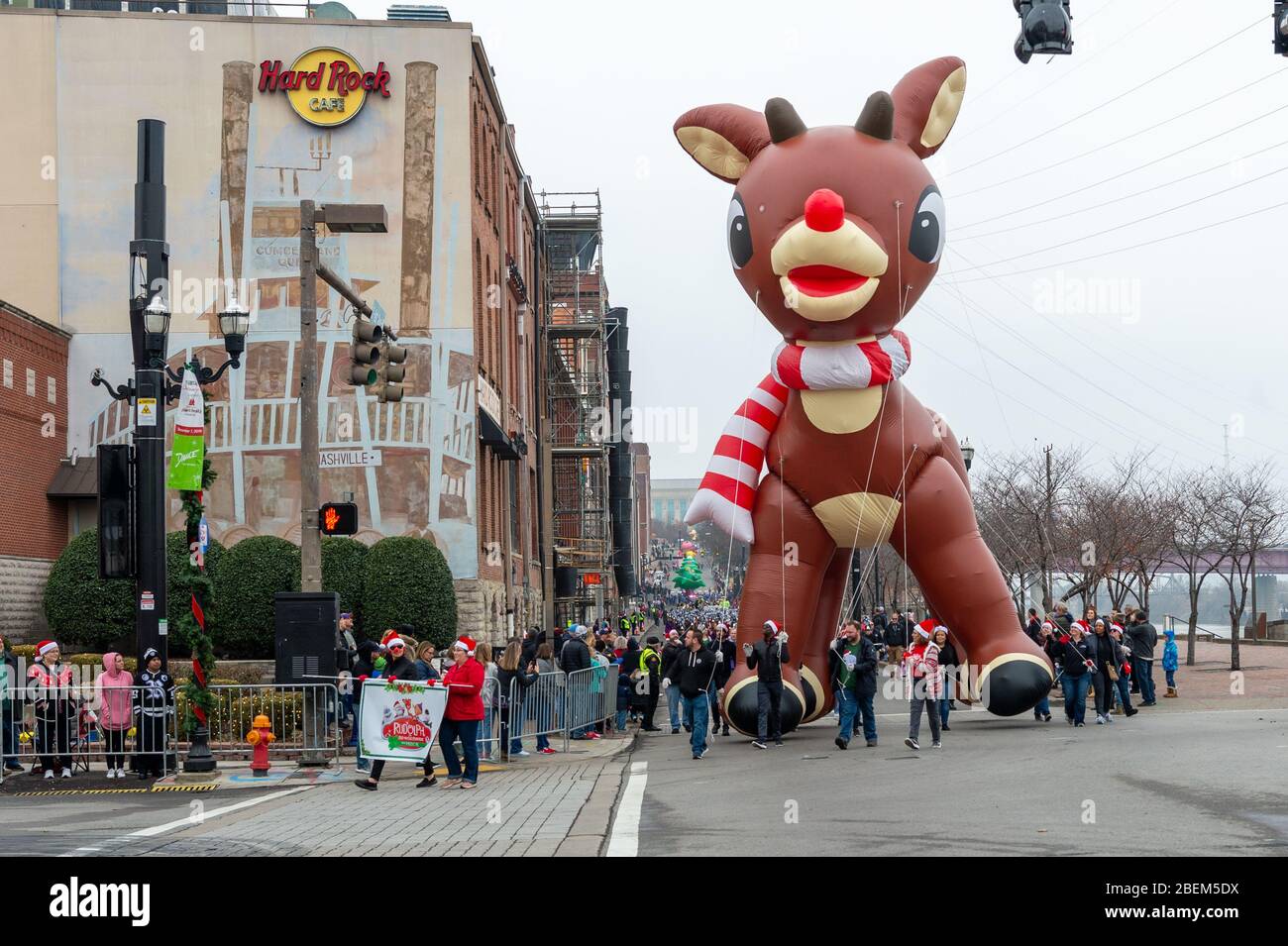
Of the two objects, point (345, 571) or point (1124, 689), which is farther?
point (345, 571)

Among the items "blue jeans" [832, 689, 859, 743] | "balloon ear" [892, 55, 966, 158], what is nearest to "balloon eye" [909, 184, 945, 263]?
"balloon ear" [892, 55, 966, 158]

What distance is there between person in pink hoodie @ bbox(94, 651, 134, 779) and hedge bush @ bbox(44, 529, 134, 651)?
13.6m

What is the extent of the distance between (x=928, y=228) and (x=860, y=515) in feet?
11.9

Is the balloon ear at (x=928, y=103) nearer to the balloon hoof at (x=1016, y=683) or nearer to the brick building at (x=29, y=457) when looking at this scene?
the balloon hoof at (x=1016, y=683)

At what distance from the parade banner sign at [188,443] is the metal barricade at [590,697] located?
597 cm

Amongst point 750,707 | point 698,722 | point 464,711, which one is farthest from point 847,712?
point 464,711

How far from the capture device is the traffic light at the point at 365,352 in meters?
16.3

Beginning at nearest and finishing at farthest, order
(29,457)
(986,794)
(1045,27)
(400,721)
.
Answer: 1. (1045,27)
2. (986,794)
3. (400,721)
4. (29,457)

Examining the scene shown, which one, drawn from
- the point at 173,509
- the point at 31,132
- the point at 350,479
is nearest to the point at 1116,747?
the point at 350,479

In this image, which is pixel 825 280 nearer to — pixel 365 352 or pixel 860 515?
pixel 860 515

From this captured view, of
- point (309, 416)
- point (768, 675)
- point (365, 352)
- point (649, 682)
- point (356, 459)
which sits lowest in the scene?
point (649, 682)

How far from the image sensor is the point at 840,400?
18078 mm

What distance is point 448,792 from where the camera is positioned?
1457 centimetres
